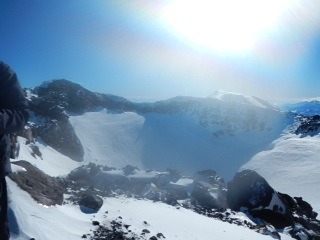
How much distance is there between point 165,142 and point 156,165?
1346 centimetres

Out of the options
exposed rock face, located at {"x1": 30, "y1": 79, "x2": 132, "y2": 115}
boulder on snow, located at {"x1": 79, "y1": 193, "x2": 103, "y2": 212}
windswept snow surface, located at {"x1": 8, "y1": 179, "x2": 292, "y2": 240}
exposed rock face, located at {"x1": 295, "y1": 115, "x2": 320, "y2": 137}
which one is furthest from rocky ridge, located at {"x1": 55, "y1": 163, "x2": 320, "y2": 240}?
exposed rock face, located at {"x1": 295, "y1": 115, "x2": 320, "y2": 137}

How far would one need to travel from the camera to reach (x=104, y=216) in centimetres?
1584

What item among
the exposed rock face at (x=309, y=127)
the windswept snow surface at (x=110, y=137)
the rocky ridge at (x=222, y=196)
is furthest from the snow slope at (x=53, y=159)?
the exposed rock face at (x=309, y=127)

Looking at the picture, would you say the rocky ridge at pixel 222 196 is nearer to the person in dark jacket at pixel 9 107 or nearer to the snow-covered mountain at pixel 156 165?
the snow-covered mountain at pixel 156 165

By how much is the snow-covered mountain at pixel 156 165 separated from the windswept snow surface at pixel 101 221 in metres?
0.06

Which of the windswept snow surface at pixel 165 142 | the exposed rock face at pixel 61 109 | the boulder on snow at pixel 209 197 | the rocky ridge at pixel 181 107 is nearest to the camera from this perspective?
the boulder on snow at pixel 209 197

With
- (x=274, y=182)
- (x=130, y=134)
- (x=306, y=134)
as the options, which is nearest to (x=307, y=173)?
(x=274, y=182)

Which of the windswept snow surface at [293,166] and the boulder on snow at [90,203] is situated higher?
the boulder on snow at [90,203]

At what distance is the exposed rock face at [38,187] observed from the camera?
524 inches

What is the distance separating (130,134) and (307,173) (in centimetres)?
4104

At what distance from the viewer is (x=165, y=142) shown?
8281cm

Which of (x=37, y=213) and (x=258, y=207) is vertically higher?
(x=37, y=213)

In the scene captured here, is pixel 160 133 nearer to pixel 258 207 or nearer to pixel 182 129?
pixel 182 129

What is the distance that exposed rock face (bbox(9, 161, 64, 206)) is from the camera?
1331cm
